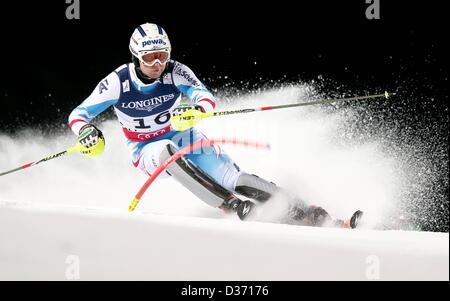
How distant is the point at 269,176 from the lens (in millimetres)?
4805

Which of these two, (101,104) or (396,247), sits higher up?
(101,104)

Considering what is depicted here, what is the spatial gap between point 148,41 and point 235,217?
3.82 ft

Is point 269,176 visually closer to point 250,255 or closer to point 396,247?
point 250,255

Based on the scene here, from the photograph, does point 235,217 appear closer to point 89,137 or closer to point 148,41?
point 89,137

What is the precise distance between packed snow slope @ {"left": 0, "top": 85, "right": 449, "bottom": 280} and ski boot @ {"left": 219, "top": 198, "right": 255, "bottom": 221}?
10 cm

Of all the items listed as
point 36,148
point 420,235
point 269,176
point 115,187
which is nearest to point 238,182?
point 269,176

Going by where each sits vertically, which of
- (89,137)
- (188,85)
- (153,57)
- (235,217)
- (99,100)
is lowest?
(235,217)

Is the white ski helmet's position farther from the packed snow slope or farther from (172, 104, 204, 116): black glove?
the packed snow slope

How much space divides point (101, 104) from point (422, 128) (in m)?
2.79

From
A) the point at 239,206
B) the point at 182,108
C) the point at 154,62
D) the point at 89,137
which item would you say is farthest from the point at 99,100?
the point at 239,206

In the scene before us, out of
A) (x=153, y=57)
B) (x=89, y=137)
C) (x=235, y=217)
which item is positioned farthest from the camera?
(x=235, y=217)

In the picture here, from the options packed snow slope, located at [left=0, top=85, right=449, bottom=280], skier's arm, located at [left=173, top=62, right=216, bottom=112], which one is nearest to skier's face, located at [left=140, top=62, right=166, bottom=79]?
skier's arm, located at [left=173, top=62, right=216, bottom=112]

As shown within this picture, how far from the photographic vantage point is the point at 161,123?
3936 millimetres

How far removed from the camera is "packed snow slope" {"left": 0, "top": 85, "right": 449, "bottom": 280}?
2137mm
